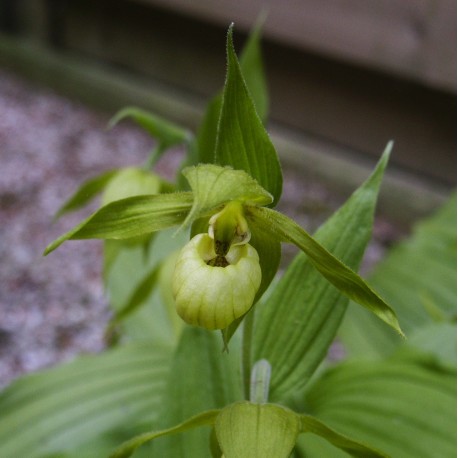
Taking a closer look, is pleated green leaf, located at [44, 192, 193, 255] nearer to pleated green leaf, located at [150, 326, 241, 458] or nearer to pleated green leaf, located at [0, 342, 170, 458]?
pleated green leaf, located at [150, 326, 241, 458]

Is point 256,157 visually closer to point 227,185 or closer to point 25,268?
point 227,185

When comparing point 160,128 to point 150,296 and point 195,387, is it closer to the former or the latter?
point 195,387

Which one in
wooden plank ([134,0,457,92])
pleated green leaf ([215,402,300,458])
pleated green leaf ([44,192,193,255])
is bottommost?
pleated green leaf ([215,402,300,458])

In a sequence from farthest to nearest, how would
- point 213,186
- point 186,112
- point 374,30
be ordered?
1. point 186,112
2. point 374,30
3. point 213,186

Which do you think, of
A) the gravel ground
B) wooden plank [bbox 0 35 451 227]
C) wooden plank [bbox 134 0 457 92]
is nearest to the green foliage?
the gravel ground

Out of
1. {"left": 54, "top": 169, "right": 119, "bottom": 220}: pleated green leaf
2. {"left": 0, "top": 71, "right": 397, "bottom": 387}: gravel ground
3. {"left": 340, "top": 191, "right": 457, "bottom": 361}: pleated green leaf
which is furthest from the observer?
{"left": 0, "top": 71, "right": 397, "bottom": 387}: gravel ground

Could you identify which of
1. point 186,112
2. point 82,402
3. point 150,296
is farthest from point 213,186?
point 186,112

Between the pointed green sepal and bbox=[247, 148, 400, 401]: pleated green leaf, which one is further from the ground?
bbox=[247, 148, 400, 401]: pleated green leaf
